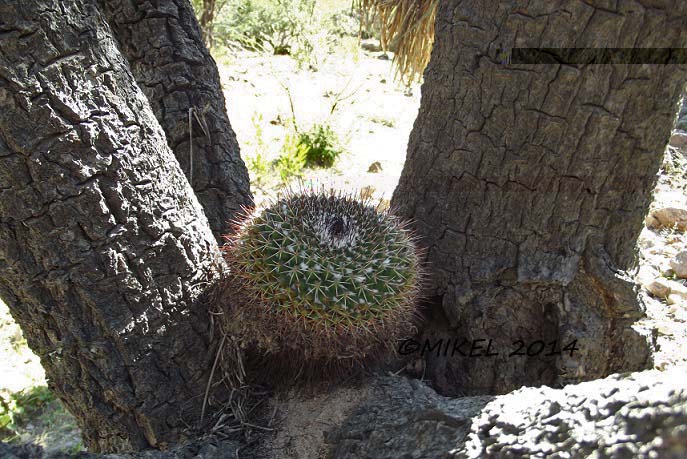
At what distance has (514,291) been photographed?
2049mm

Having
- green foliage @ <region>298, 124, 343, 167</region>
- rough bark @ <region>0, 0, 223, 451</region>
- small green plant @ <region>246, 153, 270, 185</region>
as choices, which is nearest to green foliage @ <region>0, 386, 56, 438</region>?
rough bark @ <region>0, 0, 223, 451</region>

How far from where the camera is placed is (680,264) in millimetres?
3365

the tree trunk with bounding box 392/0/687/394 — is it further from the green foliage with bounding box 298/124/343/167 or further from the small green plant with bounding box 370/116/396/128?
the small green plant with bounding box 370/116/396/128

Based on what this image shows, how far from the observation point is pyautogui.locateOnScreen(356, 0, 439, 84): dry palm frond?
9.64ft

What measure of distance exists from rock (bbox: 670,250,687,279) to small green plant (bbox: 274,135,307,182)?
337cm

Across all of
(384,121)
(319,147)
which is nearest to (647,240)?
(319,147)

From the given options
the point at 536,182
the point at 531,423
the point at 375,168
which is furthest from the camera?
the point at 375,168

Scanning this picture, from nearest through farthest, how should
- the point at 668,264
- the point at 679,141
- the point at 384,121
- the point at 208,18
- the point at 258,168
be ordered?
the point at 668,264 < the point at 679,141 < the point at 258,168 < the point at 384,121 < the point at 208,18

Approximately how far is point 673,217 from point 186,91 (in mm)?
3321

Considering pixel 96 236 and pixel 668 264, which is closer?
pixel 96 236

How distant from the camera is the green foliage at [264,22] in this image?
10.4 metres

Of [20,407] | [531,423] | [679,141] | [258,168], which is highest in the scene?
[679,141]

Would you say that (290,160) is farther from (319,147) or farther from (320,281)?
(320,281)

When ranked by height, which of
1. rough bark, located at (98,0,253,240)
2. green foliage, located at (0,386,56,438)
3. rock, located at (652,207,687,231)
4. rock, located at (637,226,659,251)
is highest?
rough bark, located at (98,0,253,240)
